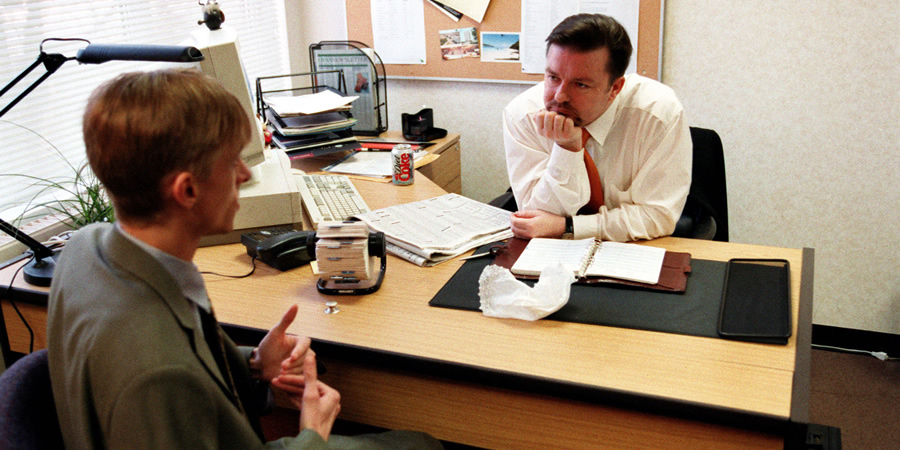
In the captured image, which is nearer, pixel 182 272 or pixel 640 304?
pixel 182 272

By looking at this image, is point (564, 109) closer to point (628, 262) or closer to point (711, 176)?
point (628, 262)

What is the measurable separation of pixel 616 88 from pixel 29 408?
4.86 feet

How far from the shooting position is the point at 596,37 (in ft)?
5.72

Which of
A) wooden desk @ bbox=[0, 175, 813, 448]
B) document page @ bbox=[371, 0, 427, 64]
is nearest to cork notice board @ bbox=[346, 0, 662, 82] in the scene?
document page @ bbox=[371, 0, 427, 64]

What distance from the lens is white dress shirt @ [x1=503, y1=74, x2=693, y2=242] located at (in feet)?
5.74

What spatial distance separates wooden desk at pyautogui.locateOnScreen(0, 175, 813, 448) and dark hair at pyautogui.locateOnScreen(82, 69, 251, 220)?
0.49 metres

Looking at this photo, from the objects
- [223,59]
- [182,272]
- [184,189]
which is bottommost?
[182,272]

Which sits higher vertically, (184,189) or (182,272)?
(184,189)

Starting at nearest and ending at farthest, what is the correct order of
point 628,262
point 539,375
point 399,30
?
point 539,375 → point 628,262 → point 399,30

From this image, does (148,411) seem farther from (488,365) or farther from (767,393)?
(767,393)

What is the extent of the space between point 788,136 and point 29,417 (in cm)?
257

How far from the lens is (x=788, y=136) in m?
2.65

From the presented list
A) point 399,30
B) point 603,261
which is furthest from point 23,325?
point 399,30

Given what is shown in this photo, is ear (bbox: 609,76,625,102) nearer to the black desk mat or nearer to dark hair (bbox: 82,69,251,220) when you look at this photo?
the black desk mat
